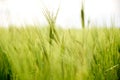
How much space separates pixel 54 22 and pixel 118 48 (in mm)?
578

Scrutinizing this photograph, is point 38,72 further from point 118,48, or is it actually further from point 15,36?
point 118,48

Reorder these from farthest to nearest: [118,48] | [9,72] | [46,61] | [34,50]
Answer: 1. [118,48]
2. [9,72]
3. [34,50]
4. [46,61]

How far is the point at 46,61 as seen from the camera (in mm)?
906

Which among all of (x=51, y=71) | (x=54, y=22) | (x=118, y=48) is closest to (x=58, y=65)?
(x=51, y=71)

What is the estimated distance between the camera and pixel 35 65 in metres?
0.96

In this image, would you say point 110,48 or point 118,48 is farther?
point 118,48

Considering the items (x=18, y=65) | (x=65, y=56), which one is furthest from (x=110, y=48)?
(x=18, y=65)

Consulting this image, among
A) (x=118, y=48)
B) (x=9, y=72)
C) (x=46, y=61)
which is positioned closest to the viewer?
(x=46, y=61)

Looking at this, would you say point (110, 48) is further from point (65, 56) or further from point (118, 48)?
point (65, 56)

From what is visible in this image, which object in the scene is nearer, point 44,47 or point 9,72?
point 44,47

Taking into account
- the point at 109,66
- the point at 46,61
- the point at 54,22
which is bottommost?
the point at 109,66

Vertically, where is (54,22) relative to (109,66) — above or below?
above

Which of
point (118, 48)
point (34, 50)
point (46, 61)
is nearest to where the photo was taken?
point (46, 61)

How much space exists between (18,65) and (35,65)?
68mm
